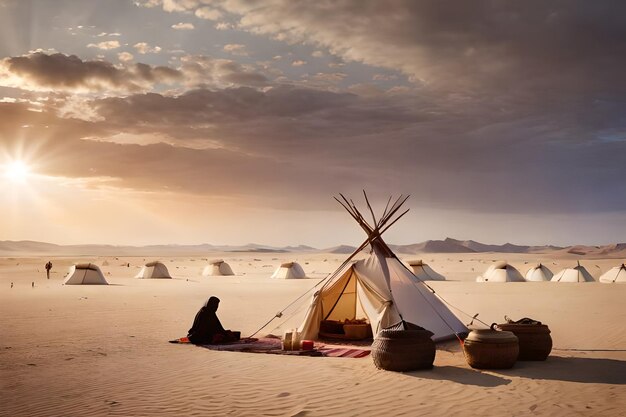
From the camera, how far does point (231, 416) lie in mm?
7160

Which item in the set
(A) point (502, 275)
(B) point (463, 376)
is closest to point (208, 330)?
(B) point (463, 376)

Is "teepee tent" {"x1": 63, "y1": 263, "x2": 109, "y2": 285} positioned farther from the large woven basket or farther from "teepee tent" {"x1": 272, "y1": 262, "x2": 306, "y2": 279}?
the large woven basket

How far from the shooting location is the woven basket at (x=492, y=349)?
9.80 meters

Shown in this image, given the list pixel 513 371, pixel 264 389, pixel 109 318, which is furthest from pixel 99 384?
pixel 109 318

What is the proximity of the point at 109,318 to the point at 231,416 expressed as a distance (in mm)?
11862

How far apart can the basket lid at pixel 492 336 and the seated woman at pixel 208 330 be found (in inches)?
222

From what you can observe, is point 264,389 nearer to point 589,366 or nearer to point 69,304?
point 589,366

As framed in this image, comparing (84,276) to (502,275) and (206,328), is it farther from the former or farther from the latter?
(502,275)

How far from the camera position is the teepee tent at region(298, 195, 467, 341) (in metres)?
13.0

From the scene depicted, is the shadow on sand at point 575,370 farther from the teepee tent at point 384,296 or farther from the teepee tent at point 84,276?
the teepee tent at point 84,276

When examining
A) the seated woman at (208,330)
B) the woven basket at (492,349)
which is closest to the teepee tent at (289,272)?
the seated woman at (208,330)

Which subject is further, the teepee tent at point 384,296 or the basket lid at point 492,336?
the teepee tent at point 384,296

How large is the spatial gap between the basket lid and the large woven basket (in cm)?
76

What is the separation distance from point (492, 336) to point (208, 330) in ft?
20.5
